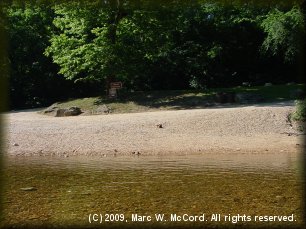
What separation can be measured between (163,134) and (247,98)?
7895 millimetres

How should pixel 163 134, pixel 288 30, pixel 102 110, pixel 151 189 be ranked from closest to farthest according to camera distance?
pixel 151 189 < pixel 163 134 < pixel 102 110 < pixel 288 30

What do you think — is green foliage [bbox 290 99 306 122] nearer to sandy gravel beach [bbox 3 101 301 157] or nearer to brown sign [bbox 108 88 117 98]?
sandy gravel beach [bbox 3 101 301 157]

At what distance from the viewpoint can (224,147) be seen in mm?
12367

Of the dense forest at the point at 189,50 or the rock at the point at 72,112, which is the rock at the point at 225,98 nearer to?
the dense forest at the point at 189,50

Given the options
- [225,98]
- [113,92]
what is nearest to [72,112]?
[113,92]

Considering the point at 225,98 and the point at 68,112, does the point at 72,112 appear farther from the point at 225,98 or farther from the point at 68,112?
the point at 225,98

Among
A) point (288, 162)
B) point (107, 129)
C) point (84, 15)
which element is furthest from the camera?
point (84, 15)

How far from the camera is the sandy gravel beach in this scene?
1241cm

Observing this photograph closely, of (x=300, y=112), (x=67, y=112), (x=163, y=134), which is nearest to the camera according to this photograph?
(x=163, y=134)

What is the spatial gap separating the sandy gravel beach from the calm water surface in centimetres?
128

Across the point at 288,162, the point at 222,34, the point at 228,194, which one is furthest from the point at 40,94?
the point at 228,194

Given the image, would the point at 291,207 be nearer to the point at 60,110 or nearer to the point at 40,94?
the point at 60,110

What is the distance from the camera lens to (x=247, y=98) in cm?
2031

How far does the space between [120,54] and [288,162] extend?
14.6 m
